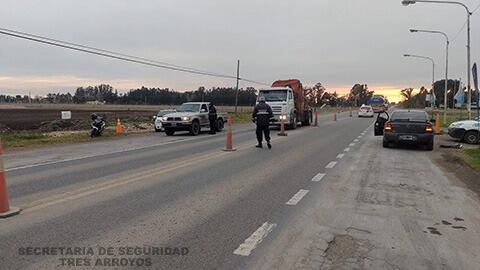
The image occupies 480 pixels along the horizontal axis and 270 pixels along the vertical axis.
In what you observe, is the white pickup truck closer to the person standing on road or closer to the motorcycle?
the person standing on road

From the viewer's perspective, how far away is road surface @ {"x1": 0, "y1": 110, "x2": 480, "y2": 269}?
4.91 meters

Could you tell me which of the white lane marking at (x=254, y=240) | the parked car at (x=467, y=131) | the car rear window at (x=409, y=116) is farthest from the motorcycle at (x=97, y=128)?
the white lane marking at (x=254, y=240)

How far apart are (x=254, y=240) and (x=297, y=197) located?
267 cm

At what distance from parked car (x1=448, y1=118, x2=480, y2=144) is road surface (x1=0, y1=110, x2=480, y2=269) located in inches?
390

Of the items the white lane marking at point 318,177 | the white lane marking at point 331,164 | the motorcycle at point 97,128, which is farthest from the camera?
the motorcycle at point 97,128

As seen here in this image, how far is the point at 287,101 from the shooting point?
2947cm

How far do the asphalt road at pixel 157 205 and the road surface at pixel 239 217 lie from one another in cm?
2

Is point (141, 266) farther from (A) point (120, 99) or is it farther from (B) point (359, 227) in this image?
(A) point (120, 99)

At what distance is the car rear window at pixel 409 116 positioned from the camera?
57.6 ft

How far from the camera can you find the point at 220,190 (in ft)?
28.2

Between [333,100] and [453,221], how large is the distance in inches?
6322

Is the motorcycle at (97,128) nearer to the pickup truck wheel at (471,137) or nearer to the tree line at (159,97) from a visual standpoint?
the pickup truck wheel at (471,137)

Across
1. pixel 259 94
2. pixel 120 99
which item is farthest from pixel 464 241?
pixel 120 99

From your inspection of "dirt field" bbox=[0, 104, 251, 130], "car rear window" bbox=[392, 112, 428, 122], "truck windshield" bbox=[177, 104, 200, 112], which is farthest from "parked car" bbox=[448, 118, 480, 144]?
"dirt field" bbox=[0, 104, 251, 130]
